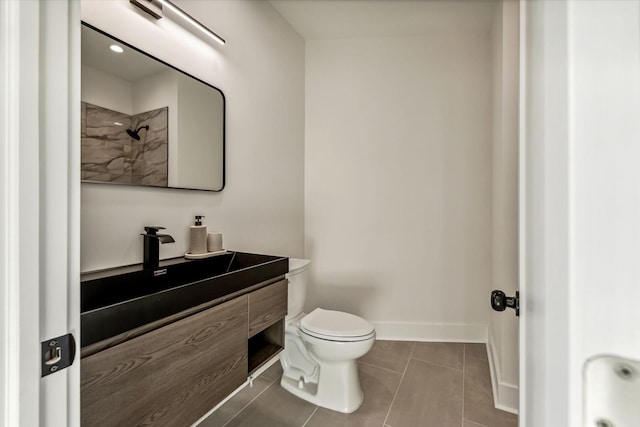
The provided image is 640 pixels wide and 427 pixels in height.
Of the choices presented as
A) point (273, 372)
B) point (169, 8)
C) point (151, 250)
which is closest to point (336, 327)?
point (273, 372)

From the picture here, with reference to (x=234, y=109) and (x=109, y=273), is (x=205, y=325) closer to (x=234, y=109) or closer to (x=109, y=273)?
(x=109, y=273)

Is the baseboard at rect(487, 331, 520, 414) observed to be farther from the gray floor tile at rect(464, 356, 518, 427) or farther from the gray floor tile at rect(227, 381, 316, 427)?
the gray floor tile at rect(227, 381, 316, 427)

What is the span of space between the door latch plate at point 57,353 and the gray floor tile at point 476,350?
2673mm

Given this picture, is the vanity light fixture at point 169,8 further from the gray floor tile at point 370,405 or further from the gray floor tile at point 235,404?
the gray floor tile at point 370,405

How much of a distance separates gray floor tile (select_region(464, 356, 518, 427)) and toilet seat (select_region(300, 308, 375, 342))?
2.37ft

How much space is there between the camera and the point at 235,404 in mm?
1819

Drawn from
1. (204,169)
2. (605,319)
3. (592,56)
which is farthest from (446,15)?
(605,319)

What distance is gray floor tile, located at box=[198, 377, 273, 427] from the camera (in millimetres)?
1672

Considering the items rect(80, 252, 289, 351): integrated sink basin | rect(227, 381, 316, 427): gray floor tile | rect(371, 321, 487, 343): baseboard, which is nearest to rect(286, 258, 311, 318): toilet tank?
rect(80, 252, 289, 351): integrated sink basin

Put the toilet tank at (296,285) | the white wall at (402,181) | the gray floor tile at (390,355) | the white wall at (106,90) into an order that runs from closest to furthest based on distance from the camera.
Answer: the white wall at (106,90)
the toilet tank at (296,285)
the gray floor tile at (390,355)
the white wall at (402,181)

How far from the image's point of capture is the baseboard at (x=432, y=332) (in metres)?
2.66

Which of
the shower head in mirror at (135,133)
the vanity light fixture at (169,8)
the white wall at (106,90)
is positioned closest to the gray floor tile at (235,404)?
the shower head in mirror at (135,133)

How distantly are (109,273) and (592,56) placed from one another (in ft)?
5.17

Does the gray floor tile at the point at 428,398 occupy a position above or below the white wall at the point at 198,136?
below
